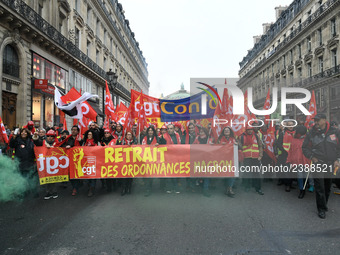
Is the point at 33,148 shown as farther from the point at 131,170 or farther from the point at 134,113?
the point at 134,113

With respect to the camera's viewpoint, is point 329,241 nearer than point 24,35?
Yes

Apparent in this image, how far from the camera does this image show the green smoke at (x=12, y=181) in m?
5.08

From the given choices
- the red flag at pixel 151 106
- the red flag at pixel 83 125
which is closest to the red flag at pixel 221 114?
the red flag at pixel 151 106

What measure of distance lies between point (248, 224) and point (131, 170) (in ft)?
9.55

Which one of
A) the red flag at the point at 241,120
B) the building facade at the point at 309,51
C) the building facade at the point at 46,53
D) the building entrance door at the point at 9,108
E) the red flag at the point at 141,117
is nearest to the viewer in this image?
the red flag at the point at 241,120

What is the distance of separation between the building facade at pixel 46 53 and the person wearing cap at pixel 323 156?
34.8ft

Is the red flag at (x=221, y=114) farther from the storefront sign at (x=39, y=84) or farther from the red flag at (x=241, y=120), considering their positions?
the storefront sign at (x=39, y=84)

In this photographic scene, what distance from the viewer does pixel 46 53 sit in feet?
Answer: 55.5

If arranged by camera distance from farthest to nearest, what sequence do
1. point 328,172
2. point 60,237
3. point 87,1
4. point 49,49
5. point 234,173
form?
point 87,1 < point 49,49 < point 234,173 < point 328,172 < point 60,237

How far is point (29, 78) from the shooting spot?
1504 cm

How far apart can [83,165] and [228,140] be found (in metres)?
3.54

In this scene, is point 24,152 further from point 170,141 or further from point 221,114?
point 221,114

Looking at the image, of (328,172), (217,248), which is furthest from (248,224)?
(328,172)

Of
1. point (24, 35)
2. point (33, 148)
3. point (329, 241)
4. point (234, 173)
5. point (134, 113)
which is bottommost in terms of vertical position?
point (329, 241)
